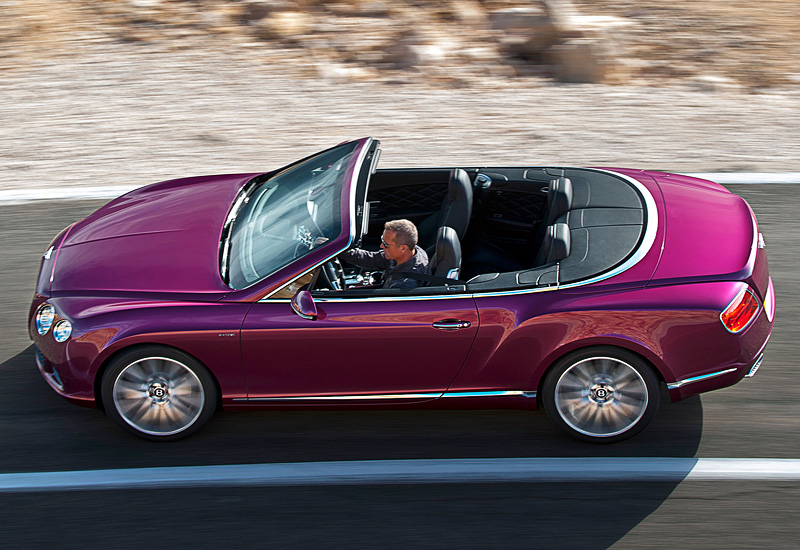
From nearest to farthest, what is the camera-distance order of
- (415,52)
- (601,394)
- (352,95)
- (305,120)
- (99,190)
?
(601,394)
(99,190)
(305,120)
(352,95)
(415,52)

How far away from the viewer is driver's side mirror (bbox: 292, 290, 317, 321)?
4.62 metres

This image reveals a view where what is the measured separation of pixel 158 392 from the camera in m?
4.84

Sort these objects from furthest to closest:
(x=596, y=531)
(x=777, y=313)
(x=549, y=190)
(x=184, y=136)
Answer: (x=184, y=136)
(x=777, y=313)
(x=549, y=190)
(x=596, y=531)

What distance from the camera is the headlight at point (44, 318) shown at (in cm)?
494

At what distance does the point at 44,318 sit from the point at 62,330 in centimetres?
21

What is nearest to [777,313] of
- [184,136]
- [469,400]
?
[469,400]

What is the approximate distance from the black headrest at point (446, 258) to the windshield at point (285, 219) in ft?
1.95

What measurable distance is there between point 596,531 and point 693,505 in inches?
21.9

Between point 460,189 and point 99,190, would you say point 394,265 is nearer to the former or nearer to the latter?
point 460,189

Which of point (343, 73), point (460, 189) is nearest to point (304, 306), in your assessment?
point (460, 189)

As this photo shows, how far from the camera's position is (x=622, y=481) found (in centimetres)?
462

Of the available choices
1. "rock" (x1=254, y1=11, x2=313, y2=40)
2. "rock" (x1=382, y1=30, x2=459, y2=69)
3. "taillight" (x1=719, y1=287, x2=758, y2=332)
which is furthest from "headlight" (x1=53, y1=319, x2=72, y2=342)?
"rock" (x1=254, y1=11, x2=313, y2=40)

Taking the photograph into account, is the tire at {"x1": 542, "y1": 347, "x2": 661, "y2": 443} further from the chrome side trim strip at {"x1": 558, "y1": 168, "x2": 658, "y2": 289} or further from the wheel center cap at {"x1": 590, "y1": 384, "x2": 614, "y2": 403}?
the chrome side trim strip at {"x1": 558, "y1": 168, "x2": 658, "y2": 289}

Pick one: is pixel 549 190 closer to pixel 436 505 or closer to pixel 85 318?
pixel 436 505
